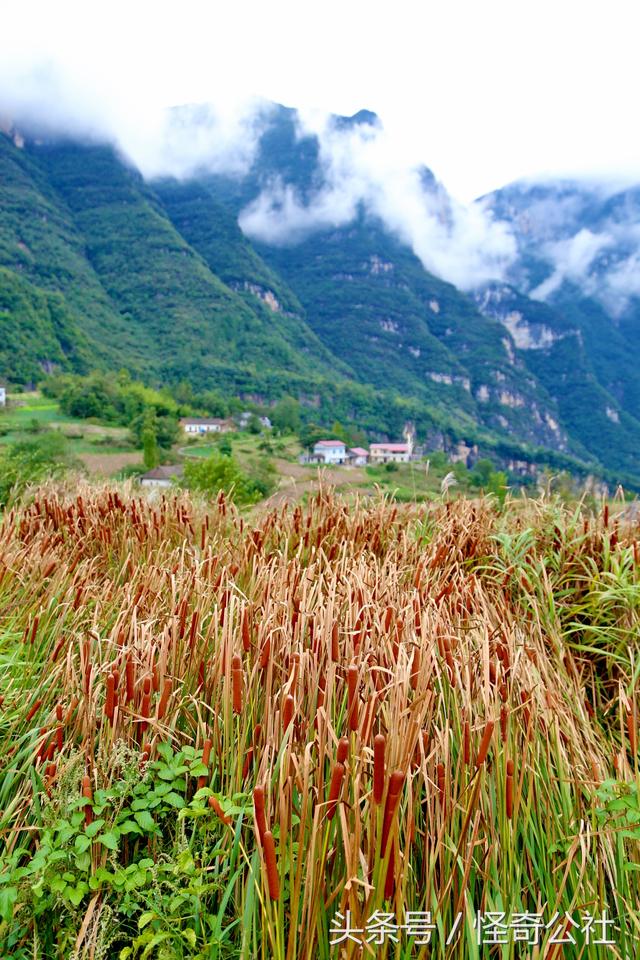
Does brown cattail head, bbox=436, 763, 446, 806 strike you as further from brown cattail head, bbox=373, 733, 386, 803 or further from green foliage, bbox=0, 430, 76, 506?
green foliage, bbox=0, 430, 76, 506

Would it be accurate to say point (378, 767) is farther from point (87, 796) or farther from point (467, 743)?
point (87, 796)

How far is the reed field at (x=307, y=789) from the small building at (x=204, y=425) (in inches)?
1916

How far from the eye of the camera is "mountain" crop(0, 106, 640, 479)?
283 feet

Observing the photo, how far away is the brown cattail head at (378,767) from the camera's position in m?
0.96

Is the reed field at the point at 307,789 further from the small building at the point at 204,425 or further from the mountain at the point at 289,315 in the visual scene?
the mountain at the point at 289,315

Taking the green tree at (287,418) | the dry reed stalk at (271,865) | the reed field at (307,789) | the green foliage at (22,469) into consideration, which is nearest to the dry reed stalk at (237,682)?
the reed field at (307,789)

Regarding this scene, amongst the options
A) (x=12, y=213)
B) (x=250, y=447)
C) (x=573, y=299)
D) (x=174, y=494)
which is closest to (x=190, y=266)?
(x=12, y=213)

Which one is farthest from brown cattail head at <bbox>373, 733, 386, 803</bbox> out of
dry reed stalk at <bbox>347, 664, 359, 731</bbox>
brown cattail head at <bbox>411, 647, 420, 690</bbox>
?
brown cattail head at <bbox>411, 647, 420, 690</bbox>

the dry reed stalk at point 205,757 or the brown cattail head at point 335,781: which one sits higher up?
the brown cattail head at point 335,781

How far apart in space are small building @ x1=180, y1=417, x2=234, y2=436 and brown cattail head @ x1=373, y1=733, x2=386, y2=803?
4937 cm

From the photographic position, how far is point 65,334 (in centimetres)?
7394

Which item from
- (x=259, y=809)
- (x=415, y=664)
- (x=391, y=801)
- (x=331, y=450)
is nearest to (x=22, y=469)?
(x=415, y=664)

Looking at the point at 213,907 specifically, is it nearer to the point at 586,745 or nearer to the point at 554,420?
the point at 586,745

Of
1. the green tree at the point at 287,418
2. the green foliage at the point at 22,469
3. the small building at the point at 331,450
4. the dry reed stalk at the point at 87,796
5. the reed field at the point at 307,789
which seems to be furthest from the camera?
the green tree at the point at 287,418
